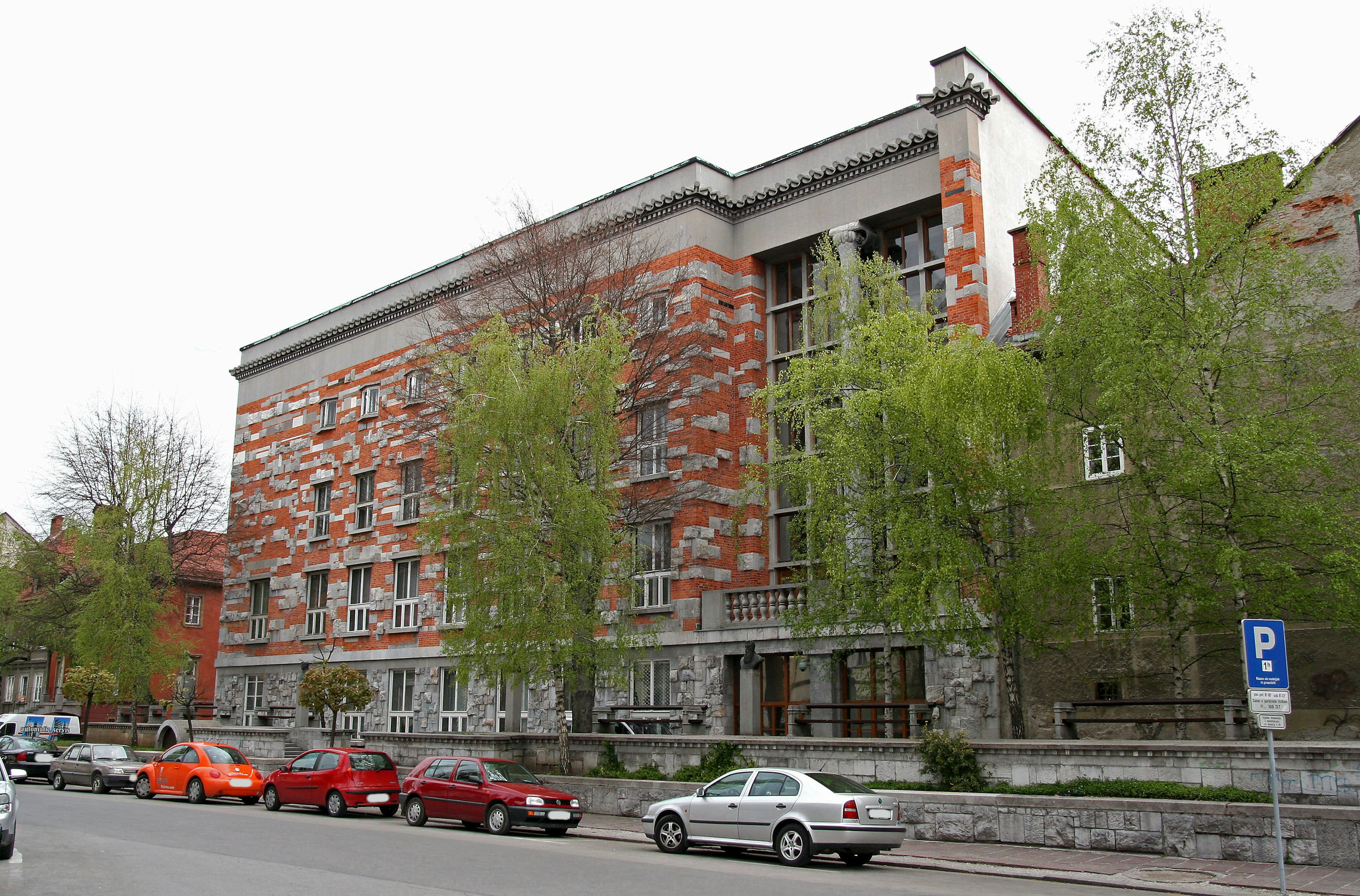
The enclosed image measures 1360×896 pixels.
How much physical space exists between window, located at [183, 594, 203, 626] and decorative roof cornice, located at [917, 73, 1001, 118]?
48.0 metres

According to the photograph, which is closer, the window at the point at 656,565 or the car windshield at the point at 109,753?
the car windshield at the point at 109,753

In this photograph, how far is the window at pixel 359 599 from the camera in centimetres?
3875

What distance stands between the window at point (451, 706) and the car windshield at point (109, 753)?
9.29 metres

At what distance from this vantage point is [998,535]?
63.8 feet

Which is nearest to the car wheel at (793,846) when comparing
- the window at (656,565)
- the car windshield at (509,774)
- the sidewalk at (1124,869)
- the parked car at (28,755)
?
the sidewalk at (1124,869)

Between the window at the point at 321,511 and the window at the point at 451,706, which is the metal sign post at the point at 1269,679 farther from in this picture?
the window at the point at 321,511

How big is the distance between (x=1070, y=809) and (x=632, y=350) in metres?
16.0

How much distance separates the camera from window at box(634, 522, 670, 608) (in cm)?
2950

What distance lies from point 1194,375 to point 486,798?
1434 cm

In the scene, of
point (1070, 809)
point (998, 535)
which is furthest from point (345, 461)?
point (1070, 809)

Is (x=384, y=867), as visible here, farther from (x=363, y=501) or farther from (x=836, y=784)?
(x=363, y=501)

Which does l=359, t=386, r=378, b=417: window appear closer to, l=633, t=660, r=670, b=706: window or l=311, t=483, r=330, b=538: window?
l=311, t=483, r=330, b=538: window

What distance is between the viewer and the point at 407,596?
3738 cm

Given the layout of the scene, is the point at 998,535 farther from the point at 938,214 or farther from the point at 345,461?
the point at 345,461
